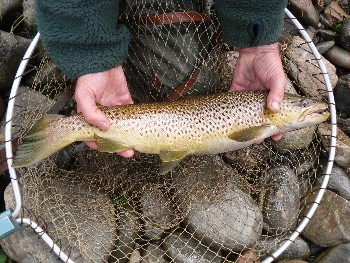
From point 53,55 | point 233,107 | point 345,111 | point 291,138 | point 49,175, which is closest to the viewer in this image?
point 53,55

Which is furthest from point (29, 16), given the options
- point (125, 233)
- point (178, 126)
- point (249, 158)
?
point (249, 158)

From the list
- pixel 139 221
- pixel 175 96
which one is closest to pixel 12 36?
pixel 175 96

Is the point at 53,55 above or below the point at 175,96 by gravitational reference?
above

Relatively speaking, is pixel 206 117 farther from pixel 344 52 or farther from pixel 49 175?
pixel 344 52

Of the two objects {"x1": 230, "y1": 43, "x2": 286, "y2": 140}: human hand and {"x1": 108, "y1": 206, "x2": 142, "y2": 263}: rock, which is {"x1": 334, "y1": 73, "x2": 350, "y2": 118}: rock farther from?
{"x1": 108, "y1": 206, "x2": 142, "y2": 263}: rock

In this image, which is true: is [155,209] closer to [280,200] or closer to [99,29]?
[280,200]

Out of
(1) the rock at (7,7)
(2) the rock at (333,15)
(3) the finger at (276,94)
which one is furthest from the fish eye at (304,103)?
(1) the rock at (7,7)

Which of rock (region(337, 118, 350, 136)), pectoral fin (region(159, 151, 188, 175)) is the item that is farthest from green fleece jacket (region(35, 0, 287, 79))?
rock (region(337, 118, 350, 136))
